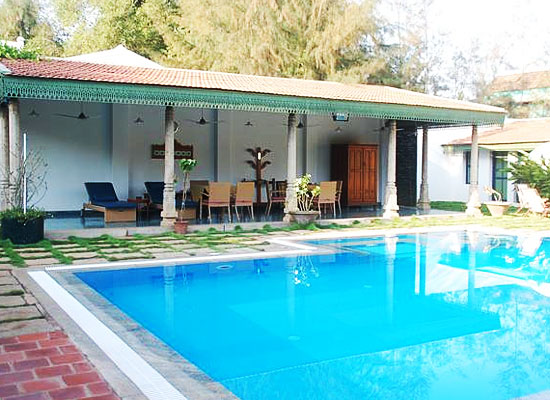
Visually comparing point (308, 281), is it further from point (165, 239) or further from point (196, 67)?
point (196, 67)

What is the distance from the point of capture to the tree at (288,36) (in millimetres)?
25828

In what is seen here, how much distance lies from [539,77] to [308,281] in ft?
101

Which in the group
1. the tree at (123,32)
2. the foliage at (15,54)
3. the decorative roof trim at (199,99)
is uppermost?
the tree at (123,32)

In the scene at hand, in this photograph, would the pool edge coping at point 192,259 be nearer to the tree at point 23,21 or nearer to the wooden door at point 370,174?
the wooden door at point 370,174

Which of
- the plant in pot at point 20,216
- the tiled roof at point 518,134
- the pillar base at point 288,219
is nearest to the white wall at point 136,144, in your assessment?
the plant in pot at point 20,216

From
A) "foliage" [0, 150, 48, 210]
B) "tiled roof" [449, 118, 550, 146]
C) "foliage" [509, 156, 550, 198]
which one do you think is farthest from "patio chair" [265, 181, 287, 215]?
"tiled roof" [449, 118, 550, 146]

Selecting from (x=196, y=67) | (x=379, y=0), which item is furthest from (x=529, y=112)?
(x=196, y=67)

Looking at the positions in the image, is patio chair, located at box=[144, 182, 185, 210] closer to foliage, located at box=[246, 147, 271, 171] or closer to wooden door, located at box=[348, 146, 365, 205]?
foliage, located at box=[246, 147, 271, 171]

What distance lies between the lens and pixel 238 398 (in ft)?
13.3

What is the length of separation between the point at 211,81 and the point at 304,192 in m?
3.40

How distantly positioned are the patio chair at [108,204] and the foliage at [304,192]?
3872 millimetres

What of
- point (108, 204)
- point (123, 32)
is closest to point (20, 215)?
point (108, 204)

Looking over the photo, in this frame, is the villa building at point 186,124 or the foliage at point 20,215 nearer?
the foliage at point 20,215

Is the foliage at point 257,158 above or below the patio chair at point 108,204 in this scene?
above
